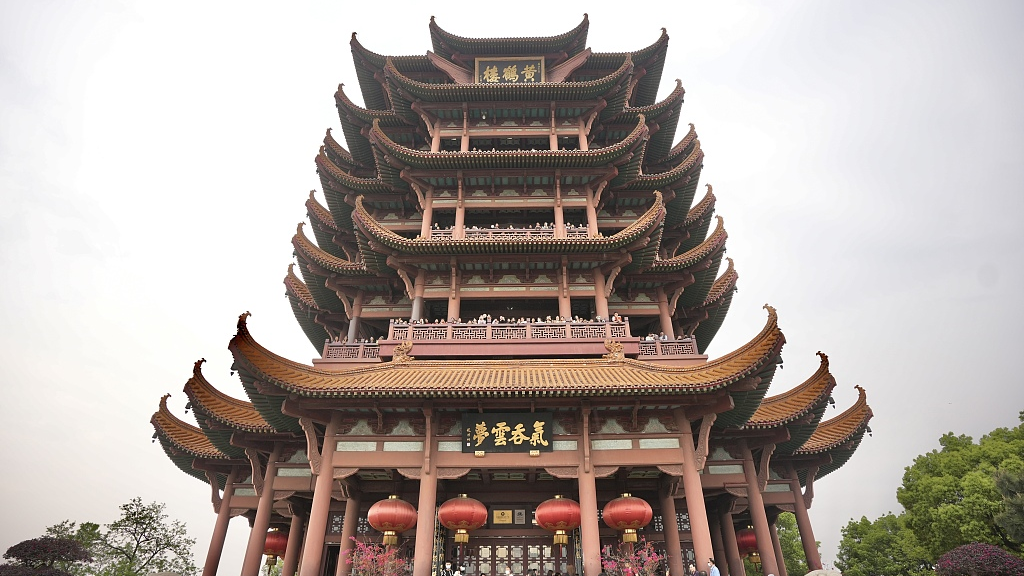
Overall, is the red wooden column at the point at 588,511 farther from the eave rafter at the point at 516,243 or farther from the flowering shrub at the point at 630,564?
the eave rafter at the point at 516,243

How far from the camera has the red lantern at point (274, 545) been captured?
17375 mm

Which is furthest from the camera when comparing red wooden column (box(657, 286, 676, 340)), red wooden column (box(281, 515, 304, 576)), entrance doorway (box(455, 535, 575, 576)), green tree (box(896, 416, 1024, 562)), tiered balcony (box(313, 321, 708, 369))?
green tree (box(896, 416, 1024, 562))

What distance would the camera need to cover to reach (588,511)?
1199 cm

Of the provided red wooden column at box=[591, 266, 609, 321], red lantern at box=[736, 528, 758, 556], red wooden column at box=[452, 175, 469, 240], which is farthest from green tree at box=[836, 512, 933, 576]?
red wooden column at box=[452, 175, 469, 240]

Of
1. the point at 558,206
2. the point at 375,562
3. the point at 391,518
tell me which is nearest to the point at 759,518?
the point at 391,518

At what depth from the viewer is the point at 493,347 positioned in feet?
51.0

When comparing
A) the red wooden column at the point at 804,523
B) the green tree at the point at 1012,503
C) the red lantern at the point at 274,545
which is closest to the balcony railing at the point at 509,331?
the red wooden column at the point at 804,523

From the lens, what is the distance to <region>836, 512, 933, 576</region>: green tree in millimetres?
29125

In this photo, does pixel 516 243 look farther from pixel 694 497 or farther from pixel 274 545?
pixel 274 545

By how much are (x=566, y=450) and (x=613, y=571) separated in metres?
2.50

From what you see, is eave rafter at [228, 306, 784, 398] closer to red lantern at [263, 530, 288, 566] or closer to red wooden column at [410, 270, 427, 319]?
red wooden column at [410, 270, 427, 319]

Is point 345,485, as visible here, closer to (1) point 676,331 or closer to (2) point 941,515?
(1) point 676,331

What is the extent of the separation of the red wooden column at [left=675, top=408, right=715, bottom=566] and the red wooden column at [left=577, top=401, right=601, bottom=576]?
1968 mm

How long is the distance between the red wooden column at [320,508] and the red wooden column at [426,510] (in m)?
1.95
